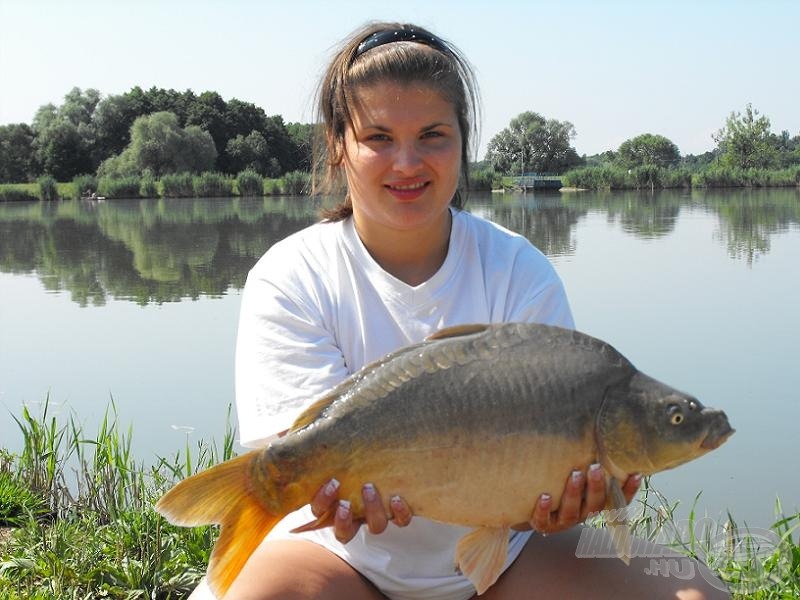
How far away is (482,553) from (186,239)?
56.8 feet

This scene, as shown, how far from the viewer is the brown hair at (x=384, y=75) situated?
7.81 feet

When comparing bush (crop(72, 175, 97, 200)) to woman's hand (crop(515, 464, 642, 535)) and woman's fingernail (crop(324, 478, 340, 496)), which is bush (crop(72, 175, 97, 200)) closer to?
woman's fingernail (crop(324, 478, 340, 496))

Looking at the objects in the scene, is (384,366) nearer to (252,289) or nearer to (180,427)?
(252,289)

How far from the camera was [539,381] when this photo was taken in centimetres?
188

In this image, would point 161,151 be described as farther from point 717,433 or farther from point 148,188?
point 717,433

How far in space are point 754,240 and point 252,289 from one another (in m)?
15.8

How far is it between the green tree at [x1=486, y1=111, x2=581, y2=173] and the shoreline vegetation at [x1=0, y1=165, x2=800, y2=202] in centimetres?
2414

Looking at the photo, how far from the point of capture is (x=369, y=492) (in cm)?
188

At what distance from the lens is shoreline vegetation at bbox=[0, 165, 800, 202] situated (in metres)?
42.0

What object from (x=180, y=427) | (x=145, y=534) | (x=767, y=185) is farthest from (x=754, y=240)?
(x=767, y=185)

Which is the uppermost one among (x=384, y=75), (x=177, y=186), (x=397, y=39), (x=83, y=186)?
(x=397, y=39)

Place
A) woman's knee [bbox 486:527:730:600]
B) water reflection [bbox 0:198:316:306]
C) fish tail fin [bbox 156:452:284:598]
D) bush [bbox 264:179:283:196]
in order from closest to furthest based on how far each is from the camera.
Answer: fish tail fin [bbox 156:452:284:598], woman's knee [bbox 486:527:730:600], water reflection [bbox 0:198:316:306], bush [bbox 264:179:283:196]

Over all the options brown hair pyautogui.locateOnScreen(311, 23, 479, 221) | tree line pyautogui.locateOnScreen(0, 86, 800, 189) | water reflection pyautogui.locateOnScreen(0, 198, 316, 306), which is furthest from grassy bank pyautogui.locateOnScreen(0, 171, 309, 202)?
brown hair pyautogui.locateOnScreen(311, 23, 479, 221)

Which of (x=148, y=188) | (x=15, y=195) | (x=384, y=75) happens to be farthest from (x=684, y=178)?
(x=384, y=75)
